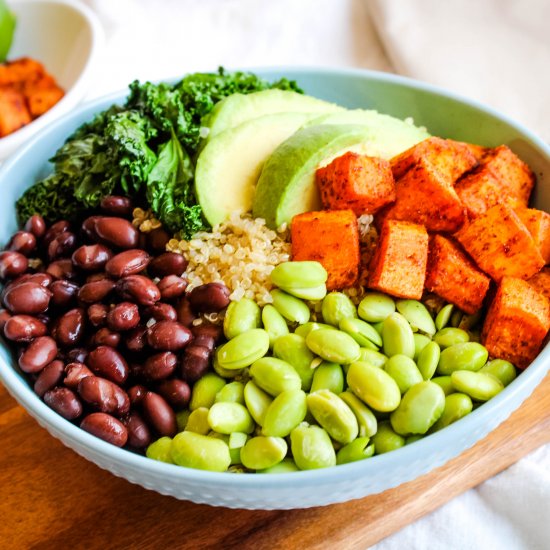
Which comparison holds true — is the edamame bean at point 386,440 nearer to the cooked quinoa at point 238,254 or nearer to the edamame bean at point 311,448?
the edamame bean at point 311,448

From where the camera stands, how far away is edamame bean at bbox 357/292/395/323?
175 centimetres

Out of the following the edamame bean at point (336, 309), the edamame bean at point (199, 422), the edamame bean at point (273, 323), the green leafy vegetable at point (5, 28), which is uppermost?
the edamame bean at point (336, 309)

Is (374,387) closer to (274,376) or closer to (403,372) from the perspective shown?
(403,372)

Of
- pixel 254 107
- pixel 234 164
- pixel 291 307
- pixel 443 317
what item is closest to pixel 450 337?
pixel 443 317

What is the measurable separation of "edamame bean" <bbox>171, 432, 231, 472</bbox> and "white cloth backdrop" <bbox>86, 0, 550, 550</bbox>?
2.02 m

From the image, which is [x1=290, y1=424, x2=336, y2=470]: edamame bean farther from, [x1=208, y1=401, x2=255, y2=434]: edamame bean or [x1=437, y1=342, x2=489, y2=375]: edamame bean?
[x1=437, y1=342, x2=489, y2=375]: edamame bean

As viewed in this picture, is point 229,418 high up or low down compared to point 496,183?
down

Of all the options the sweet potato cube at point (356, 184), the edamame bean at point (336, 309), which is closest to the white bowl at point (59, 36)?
the sweet potato cube at point (356, 184)

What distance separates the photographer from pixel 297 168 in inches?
74.1

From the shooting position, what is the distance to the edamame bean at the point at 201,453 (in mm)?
1467

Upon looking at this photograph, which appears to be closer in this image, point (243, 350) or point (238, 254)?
point (243, 350)

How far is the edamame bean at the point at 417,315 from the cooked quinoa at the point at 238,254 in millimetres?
336

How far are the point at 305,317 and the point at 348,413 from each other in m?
0.33

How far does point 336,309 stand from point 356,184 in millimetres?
340
